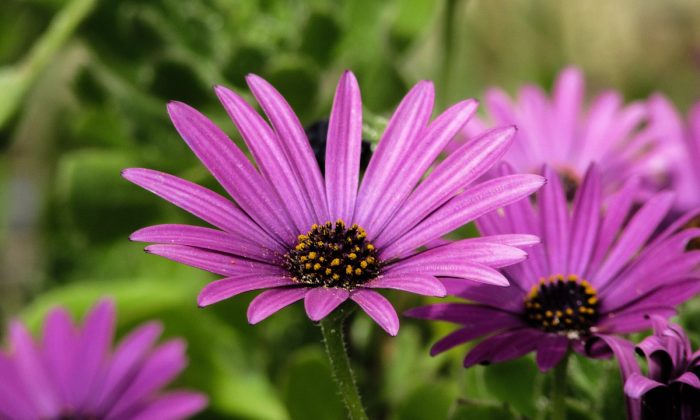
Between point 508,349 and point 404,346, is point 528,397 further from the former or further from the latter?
point 404,346

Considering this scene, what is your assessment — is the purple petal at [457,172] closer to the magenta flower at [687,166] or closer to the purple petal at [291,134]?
the purple petal at [291,134]

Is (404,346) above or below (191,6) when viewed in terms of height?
below

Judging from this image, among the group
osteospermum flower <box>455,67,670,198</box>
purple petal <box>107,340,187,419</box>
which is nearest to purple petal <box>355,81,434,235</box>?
purple petal <box>107,340,187,419</box>

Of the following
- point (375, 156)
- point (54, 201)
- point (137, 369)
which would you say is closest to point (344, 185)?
point (375, 156)

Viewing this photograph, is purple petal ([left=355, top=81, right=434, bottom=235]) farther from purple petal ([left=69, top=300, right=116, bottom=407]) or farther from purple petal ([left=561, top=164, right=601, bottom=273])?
purple petal ([left=69, top=300, right=116, bottom=407])

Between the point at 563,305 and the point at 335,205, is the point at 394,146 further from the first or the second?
the point at 563,305

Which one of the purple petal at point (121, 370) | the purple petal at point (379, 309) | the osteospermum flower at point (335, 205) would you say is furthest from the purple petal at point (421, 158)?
the purple petal at point (121, 370)

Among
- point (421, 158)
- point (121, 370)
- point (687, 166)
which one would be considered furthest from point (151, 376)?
point (687, 166)
